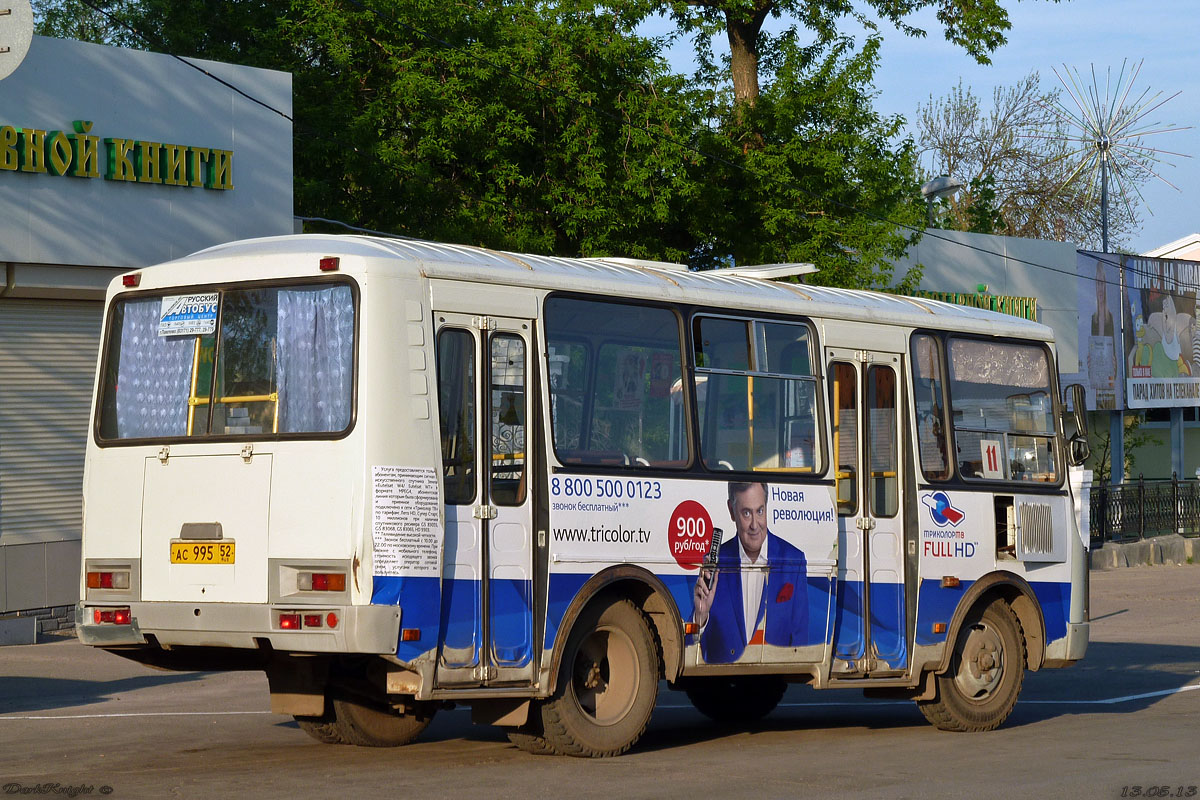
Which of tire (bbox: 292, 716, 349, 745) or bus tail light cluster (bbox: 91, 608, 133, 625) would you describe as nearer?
bus tail light cluster (bbox: 91, 608, 133, 625)

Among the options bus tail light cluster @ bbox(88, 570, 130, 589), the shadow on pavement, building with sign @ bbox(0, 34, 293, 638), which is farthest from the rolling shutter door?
bus tail light cluster @ bbox(88, 570, 130, 589)

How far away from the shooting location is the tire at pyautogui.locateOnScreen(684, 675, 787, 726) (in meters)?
12.3

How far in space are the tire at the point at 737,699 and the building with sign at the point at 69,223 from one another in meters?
8.77

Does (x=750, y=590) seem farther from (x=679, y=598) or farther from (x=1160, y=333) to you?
(x=1160, y=333)

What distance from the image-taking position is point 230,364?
8969 millimetres

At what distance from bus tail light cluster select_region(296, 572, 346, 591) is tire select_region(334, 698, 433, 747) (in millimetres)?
1916

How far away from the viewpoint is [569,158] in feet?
85.0

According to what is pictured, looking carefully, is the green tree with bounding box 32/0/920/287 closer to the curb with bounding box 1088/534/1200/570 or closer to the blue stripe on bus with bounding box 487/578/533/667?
the curb with bounding box 1088/534/1200/570

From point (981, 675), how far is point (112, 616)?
6.32 meters

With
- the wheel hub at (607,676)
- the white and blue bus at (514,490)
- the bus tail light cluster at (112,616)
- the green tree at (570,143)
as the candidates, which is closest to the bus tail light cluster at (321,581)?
the white and blue bus at (514,490)

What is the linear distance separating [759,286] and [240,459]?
397 cm

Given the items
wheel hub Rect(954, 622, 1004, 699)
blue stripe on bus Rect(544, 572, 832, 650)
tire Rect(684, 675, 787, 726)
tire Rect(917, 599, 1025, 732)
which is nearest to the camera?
blue stripe on bus Rect(544, 572, 832, 650)

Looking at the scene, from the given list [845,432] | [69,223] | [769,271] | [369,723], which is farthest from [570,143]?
[369,723]

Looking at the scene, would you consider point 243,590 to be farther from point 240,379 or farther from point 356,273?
point 356,273
